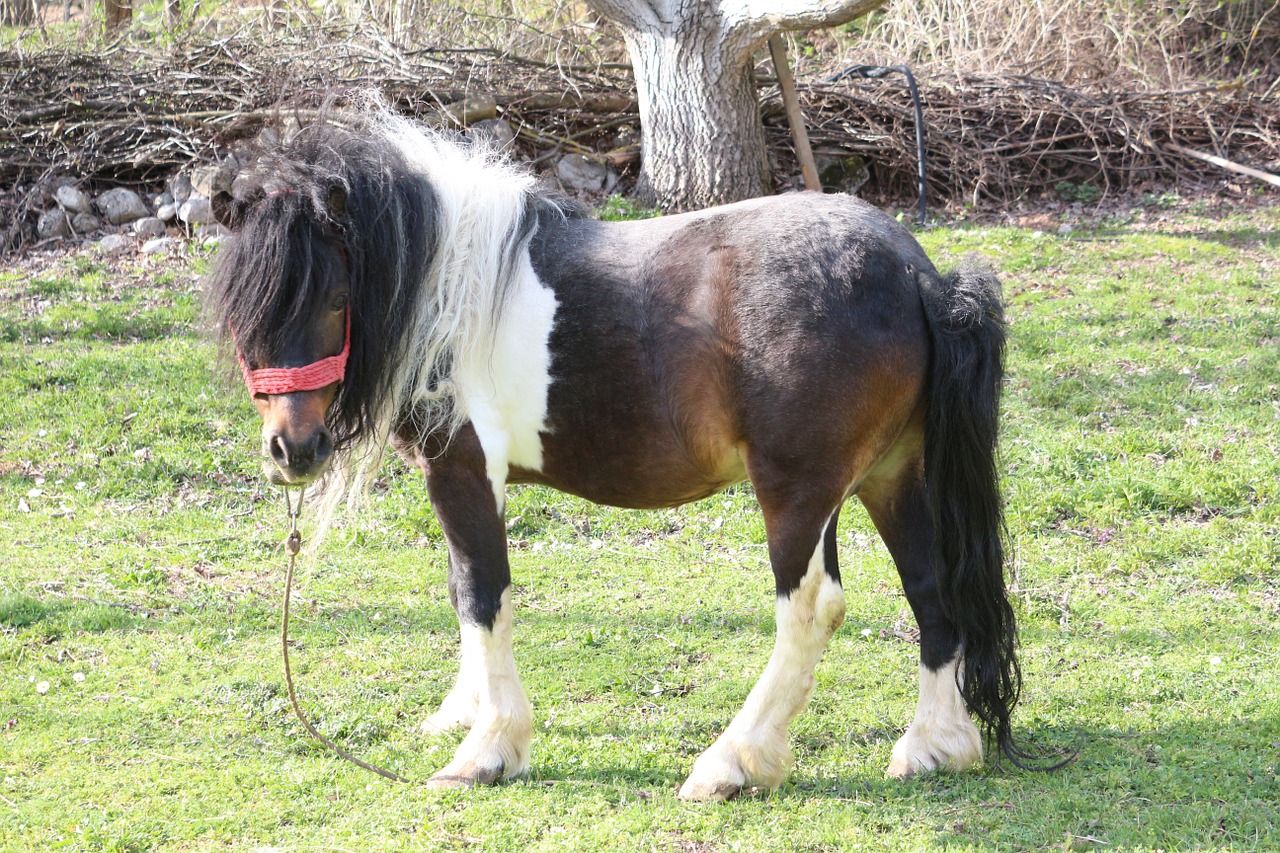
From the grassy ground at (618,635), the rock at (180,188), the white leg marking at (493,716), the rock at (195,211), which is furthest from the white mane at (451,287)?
the rock at (180,188)

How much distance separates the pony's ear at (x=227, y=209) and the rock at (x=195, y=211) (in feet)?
20.4

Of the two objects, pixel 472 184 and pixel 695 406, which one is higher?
pixel 472 184

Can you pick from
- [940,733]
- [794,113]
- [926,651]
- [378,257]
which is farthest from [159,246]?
[940,733]

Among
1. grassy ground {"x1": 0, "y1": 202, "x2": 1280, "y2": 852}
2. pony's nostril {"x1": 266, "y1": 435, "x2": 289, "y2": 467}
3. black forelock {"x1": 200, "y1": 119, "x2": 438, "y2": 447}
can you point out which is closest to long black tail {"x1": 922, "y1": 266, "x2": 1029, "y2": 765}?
grassy ground {"x1": 0, "y1": 202, "x2": 1280, "y2": 852}

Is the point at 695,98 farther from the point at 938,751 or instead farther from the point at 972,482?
the point at 938,751

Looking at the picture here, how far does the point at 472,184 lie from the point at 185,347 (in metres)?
4.79

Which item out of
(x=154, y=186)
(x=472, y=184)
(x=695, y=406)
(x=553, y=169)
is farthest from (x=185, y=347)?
(x=695, y=406)

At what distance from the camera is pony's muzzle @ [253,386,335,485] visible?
2836mm

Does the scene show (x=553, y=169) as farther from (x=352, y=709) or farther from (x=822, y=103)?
(x=352, y=709)

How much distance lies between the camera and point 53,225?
8.93 m

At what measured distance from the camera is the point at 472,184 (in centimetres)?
323

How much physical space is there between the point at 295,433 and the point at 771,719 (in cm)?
156

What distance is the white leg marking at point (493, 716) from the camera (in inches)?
127

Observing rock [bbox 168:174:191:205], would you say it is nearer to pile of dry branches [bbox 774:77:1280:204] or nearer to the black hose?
pile of dry branches [bbox 774:77:1280:204]
